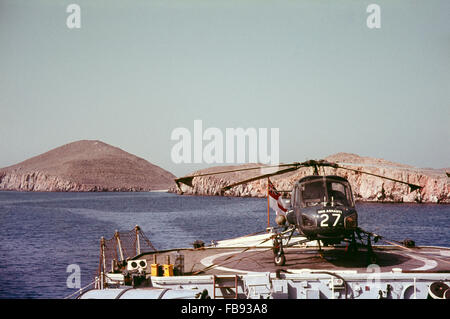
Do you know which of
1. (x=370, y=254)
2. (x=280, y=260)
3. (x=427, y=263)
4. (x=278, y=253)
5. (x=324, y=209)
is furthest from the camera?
(x=427, y=263)

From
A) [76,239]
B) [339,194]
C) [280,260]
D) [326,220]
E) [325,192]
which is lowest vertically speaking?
[76,239]

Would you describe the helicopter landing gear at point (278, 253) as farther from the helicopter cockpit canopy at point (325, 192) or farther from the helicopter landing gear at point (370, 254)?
the helicopter landing gear at point (370, 254)

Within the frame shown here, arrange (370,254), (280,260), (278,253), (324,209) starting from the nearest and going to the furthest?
(324,209), (370,254), (280,260), (278,253)

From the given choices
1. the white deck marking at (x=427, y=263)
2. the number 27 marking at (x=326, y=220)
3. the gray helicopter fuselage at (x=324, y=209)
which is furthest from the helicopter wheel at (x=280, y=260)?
the white deck marking at (x=427, y=263)

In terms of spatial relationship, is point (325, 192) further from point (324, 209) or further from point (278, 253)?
point (278, 253)

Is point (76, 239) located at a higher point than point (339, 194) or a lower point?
lower

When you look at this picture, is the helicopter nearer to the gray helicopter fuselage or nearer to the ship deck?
the gray helicopter fuselage

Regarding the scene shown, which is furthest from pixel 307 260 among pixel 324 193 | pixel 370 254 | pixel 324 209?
pixel 324 209
